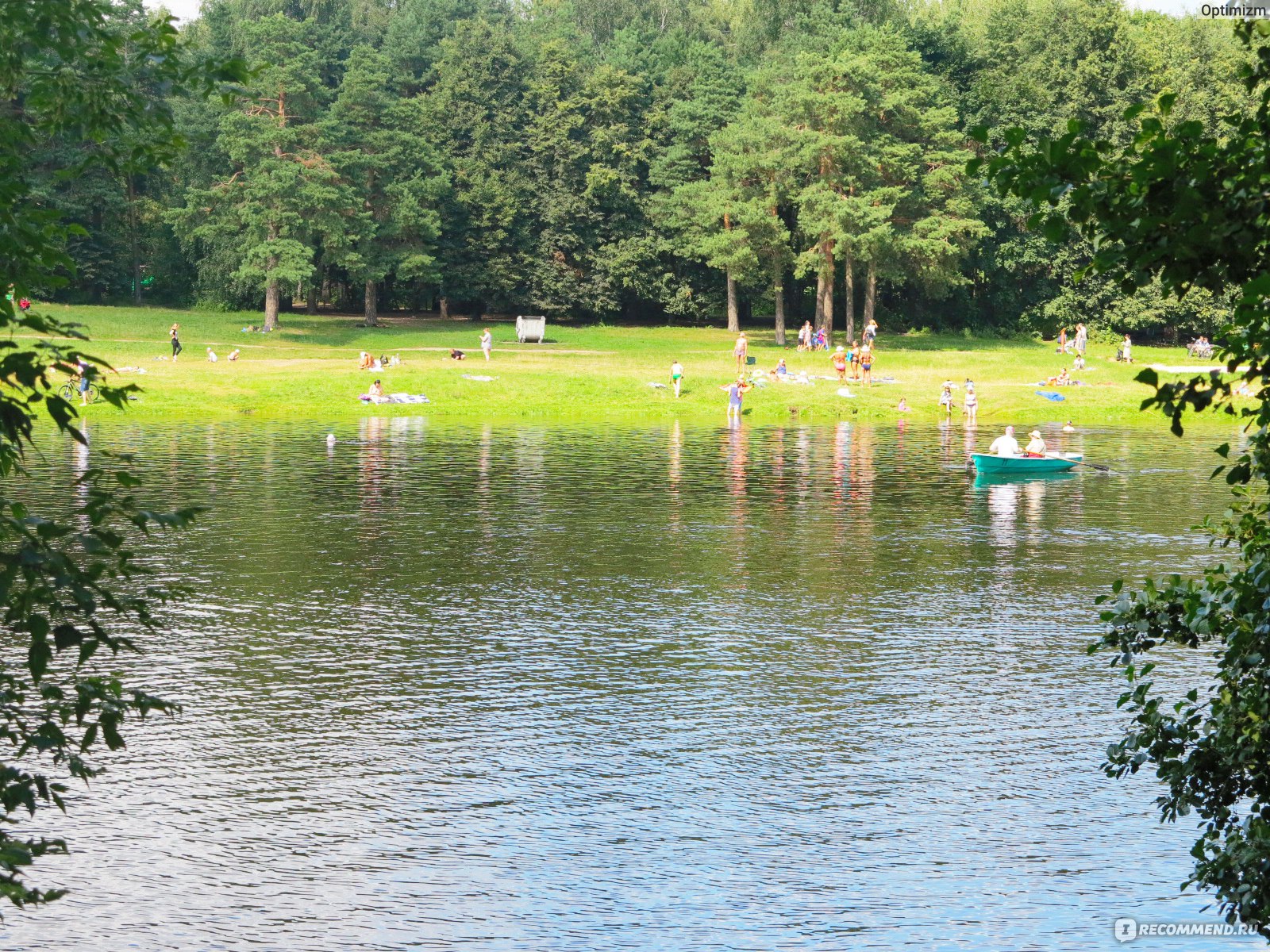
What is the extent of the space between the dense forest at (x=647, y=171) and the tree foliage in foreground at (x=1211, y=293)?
69651 mm

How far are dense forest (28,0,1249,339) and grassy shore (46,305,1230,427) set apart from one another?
511 centimetres

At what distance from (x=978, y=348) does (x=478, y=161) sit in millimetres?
34210

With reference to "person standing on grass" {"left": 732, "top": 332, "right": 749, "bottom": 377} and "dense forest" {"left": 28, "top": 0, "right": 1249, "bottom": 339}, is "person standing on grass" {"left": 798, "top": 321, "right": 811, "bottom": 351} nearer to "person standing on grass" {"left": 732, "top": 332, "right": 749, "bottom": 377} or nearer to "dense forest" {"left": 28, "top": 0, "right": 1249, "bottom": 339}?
"dense forest" {"left": 28, "top": 0, "right": 1249, "bottom": 339}

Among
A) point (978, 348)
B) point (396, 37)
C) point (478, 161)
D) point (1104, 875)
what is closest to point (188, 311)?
point (478, 161)

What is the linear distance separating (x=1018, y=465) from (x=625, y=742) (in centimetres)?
2763

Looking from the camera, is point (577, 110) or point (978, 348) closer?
point (978, 348)

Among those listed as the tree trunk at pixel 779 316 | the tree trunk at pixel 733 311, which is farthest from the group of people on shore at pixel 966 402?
the tree trunk at pixel 733 311

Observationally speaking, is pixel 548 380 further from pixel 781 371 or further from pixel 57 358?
pixel 57 358

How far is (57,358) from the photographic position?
680cm

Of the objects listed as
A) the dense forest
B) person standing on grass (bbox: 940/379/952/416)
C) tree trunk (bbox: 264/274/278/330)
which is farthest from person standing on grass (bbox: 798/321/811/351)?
tree trunk (bbox: 264/274/278/330)

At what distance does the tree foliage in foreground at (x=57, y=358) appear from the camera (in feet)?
22.2

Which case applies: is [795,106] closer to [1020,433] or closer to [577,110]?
[577,110]

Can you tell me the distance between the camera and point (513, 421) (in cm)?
5869

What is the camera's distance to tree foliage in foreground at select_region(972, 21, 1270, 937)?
6.85 metres
